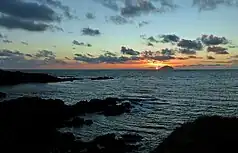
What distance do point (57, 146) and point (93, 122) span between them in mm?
14920

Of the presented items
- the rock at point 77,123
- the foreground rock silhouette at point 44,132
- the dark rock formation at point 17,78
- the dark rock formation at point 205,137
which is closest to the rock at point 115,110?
the foreground rock silhouette at point 44,132

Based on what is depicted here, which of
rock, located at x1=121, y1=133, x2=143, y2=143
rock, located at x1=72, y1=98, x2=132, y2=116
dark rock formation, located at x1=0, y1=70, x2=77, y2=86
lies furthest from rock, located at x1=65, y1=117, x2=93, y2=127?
dark rock formation, located at x1=0, y1=70, x2=77, y2=86

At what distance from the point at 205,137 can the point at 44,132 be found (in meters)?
19.9

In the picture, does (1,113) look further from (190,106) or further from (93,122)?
(190,106)

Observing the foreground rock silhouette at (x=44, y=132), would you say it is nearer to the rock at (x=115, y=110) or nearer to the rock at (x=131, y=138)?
the rock at (x=131, y=138)

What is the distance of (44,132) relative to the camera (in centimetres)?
3538

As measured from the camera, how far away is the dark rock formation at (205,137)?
20.0m

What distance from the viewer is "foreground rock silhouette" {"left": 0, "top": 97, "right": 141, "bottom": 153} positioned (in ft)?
93.3

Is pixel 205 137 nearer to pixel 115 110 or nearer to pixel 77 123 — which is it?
pixel 77 123

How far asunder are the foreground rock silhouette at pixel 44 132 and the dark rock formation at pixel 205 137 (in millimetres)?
7253

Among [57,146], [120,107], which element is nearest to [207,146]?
[57,146]

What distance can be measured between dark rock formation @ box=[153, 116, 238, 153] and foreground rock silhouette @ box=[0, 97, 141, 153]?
7253 mm

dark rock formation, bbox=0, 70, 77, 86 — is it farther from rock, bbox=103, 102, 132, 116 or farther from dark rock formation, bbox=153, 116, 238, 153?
dark rock formation, bbox=153, 116, 238, 153

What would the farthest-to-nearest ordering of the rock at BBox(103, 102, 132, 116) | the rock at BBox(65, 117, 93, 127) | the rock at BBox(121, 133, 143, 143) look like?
1. the rock at BBox(103, 102, 132, 116)
2. the rock at BBox(65, 117, 93, 127)
3. the rock at BBox(121, 133, 143, 143)
